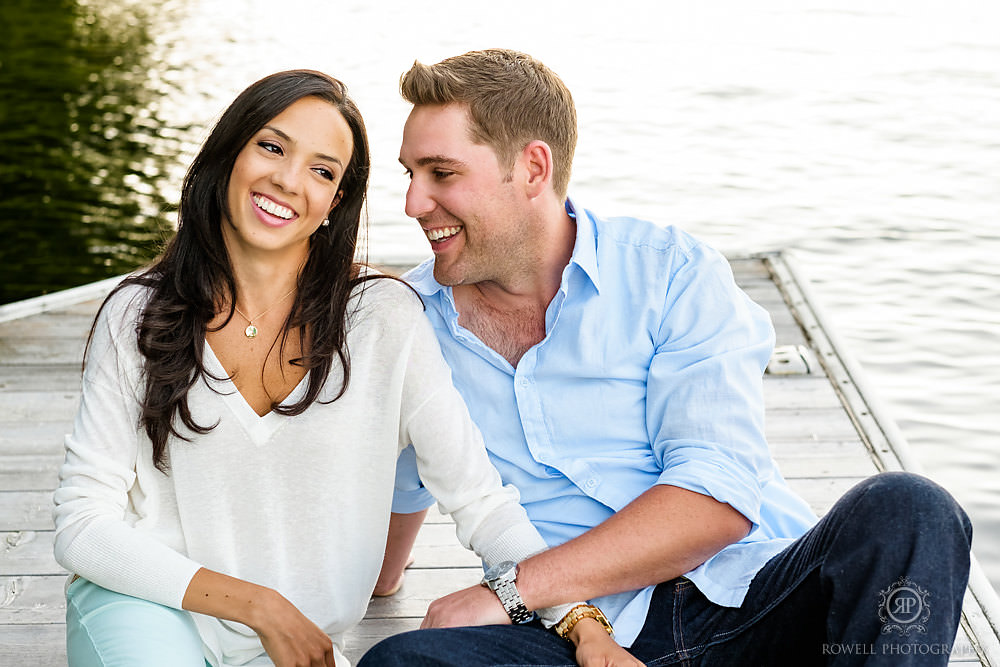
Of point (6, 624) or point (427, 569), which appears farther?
point (427, 569)

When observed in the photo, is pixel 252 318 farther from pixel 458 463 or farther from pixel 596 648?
pixel 596 648

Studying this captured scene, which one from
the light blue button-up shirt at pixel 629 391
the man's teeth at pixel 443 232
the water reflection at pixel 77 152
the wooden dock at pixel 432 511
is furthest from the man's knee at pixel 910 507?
the water reflection at pixel 77 152

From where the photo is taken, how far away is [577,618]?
1.96 meters

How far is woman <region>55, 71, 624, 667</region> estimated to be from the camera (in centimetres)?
198

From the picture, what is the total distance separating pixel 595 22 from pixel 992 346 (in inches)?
294

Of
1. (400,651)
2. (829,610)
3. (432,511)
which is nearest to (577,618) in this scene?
(400,651)

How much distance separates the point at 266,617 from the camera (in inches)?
74.2

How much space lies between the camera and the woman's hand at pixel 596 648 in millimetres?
1872

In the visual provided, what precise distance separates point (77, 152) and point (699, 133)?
4.41 meters

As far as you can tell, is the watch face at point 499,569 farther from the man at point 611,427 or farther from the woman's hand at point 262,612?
the woman's hand at point 262,612

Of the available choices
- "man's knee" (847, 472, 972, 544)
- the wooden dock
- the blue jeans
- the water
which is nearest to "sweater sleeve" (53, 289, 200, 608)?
the blue jeans

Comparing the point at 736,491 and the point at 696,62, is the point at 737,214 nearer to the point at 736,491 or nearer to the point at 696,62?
the point at 696,62

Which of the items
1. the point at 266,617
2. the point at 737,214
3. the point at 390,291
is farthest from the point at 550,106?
the point at 737,214

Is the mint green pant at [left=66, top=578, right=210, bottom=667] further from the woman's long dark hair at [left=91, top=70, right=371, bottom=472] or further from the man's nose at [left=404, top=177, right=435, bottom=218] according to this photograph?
the man's nose at [left=404, top=177, right=435, bottom=218]
